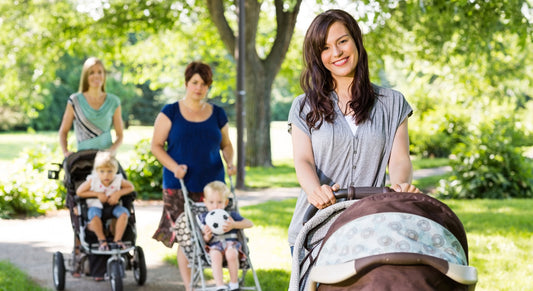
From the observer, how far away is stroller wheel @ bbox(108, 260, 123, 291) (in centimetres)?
630

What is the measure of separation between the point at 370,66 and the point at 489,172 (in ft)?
20.5

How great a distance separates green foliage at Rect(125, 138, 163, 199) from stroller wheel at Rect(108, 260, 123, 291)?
7.25 m

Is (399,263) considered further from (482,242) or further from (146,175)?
(146,175)

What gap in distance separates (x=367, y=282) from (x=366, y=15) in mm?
9384

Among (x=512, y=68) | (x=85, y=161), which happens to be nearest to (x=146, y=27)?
(x=512, y=68)

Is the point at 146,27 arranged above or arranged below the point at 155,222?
above

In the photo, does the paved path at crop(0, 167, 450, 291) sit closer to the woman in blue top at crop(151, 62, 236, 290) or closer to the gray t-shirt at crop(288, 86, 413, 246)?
the woman in blue top at crop(151, 62, 236, 290)

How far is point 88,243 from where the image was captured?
648cm

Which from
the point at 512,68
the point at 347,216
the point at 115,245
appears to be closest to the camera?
the point at 347,216

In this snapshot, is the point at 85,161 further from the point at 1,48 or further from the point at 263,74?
the point at 1,48

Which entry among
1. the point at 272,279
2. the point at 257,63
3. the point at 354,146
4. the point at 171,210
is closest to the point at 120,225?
the point at 171,210

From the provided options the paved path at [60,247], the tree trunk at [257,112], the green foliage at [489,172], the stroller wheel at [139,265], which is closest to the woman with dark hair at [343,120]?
the stroller wheel at [139,265]

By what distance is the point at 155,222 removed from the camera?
10.9 meters

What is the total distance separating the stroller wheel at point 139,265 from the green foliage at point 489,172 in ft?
28.1
